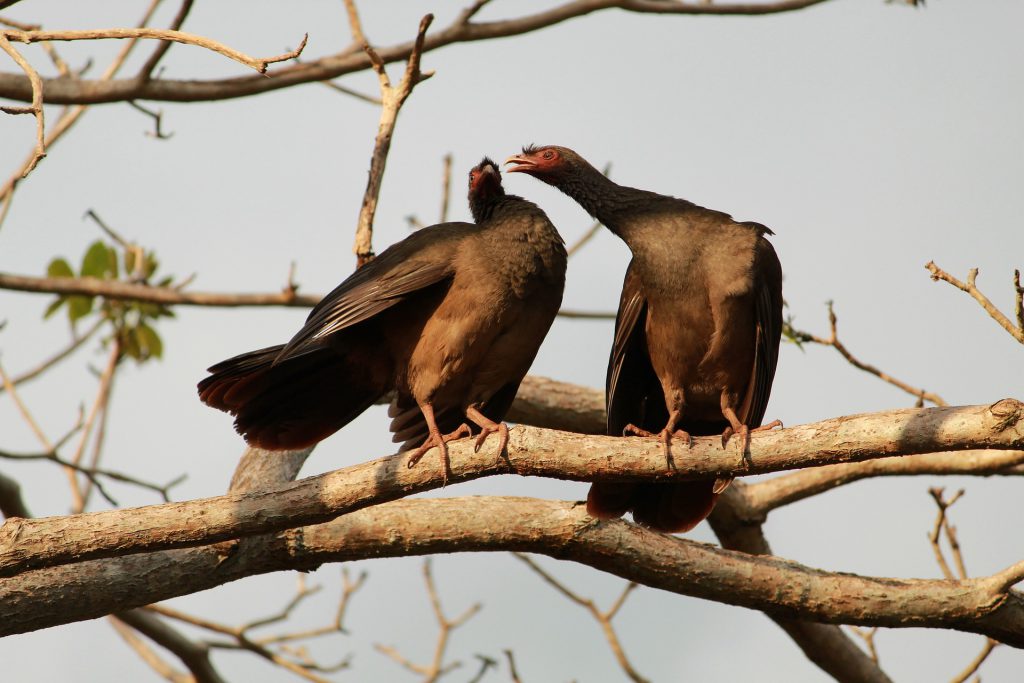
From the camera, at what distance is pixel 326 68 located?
587cm

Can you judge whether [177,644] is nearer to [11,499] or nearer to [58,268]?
[11,499]

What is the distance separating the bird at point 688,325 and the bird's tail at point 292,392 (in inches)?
43.3

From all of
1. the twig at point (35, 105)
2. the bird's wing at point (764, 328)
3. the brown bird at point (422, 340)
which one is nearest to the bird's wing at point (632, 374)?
the brown bird at point (422, 340)

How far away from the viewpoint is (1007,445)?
3.24 m

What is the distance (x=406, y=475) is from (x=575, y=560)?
3.23 ft

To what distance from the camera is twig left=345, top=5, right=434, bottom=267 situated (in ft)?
15.8

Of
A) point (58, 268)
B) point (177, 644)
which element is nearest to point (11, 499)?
point (177, 644)

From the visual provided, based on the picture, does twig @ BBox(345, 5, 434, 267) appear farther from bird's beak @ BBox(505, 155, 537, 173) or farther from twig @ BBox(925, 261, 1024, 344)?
twig @ BBox(925, 261, 1024, 344)

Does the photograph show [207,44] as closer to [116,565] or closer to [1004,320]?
[116,565]

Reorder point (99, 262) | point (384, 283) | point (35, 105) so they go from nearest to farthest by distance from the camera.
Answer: point (35, 105), point (384, 283), point (99, 262)

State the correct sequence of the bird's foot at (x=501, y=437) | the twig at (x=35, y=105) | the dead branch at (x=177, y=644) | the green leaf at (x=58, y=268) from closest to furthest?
1. the twig at (x=35, y=105)
2. the bird's foot at (x=501, y=437)
3. the dead branch at (x=177, y=644)
4. the green leaf at (x=58, y=268)

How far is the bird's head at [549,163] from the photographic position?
17.1 feet

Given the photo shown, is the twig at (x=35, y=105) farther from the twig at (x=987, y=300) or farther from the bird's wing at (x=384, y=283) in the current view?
the twig at (x=987, y=300)

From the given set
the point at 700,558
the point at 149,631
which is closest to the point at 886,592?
the point at 700,558
